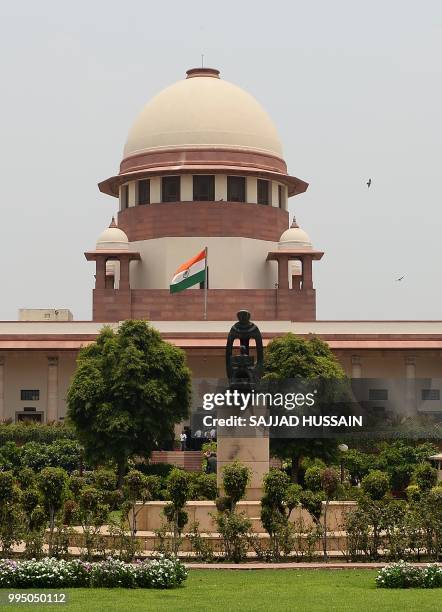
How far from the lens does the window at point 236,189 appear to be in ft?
187

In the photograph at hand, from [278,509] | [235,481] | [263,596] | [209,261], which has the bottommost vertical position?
[263,596]

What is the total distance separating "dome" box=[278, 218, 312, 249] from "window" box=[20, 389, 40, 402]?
9635mm

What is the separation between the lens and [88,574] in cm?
1952

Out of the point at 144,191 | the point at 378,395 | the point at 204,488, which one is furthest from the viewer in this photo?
the point at 144,191

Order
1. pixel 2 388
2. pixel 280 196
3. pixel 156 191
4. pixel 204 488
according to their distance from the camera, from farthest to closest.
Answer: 1. pixel 280 196
2. pixel 156 191
3. pixel 2 388
4. pixel 204 488

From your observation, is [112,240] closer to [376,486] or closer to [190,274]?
[190,274]

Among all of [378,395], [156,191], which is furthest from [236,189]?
[378,395]

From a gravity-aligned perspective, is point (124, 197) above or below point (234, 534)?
above

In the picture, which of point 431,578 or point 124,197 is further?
point 124,197

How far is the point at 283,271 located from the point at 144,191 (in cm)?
581

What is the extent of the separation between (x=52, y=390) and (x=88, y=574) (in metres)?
33.3

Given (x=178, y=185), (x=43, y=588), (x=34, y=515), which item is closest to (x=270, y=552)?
(x=34, y=515)

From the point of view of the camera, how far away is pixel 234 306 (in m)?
55.0

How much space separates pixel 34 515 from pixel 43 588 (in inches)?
199
